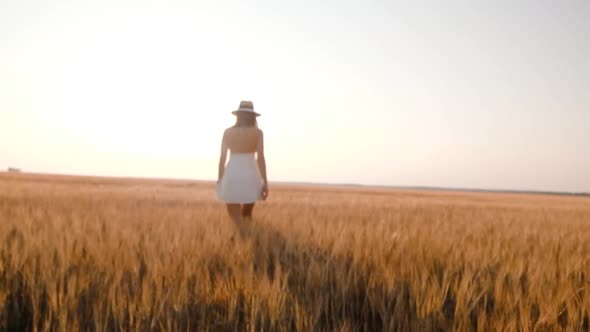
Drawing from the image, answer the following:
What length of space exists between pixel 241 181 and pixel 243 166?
0.64 feet

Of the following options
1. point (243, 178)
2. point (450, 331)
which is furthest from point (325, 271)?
point (243, 178)

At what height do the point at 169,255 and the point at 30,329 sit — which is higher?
the point at 169,255

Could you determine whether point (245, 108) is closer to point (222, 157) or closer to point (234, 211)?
point (222, 157)

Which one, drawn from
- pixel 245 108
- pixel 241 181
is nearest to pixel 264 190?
pixel 241 181

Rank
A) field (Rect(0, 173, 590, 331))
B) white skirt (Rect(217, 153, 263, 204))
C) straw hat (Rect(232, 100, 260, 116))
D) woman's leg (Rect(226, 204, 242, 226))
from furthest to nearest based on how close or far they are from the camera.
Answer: woman's leg (Rect(226, 204, 242, 226)) → white skirt (Rect(217, 153, 263, 204)) → straw hat (Rect(232, 100, 260, 116)) → field (Rect(0, 173, 590, 331))

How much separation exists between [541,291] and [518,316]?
1.00 feet

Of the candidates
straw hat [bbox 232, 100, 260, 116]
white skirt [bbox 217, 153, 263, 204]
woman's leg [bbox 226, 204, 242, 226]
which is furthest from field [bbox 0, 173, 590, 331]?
straw hat [bbox 232, 100, 260, 116]

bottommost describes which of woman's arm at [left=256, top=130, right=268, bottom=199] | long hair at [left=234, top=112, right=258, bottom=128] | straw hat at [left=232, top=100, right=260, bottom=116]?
woman's arm at [left=256, top=130, right=268, bottom=199]

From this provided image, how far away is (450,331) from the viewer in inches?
65.8

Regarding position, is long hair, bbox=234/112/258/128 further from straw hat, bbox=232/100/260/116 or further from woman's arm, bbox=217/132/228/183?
woman's arm, bbox=217/132/228/183

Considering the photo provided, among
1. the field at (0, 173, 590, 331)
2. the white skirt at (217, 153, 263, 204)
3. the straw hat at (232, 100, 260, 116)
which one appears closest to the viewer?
the field at (0, 173, 590, 331)

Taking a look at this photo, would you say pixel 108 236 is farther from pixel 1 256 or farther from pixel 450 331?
pixel 450 331

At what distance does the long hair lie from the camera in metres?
5.02

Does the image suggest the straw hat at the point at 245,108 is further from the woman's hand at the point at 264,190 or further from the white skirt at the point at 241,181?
the woman's hand at the point at 264,190
